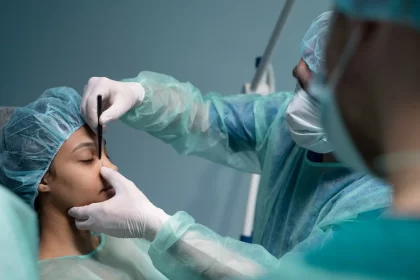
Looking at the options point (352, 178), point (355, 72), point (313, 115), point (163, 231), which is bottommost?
point (163, 231)

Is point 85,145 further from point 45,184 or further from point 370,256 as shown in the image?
point 370,256

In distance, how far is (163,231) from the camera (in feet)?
3.80

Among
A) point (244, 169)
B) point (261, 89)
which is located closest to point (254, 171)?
point (244, 169)

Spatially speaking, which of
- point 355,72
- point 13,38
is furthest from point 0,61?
point 355,72

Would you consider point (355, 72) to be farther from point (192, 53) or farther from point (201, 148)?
point (192, 53)

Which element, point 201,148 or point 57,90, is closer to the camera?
point 57,90

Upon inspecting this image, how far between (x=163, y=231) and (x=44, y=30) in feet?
4.24

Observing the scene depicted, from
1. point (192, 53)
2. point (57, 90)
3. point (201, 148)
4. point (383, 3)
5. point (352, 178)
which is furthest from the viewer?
point (192, 53)

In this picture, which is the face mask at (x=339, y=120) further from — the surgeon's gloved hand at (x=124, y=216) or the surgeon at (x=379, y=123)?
the surgeon's gloved hand at (x=124, y=216)

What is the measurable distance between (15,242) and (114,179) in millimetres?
465

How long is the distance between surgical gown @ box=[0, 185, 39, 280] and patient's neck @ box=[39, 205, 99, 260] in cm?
40

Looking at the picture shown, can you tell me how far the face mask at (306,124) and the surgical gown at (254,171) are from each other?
88mm

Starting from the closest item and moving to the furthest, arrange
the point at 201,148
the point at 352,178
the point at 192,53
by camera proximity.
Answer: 1. the point at 352,178
2. the point at 201,148
3. the point at 192,53

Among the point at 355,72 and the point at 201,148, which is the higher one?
the point at 355,72
